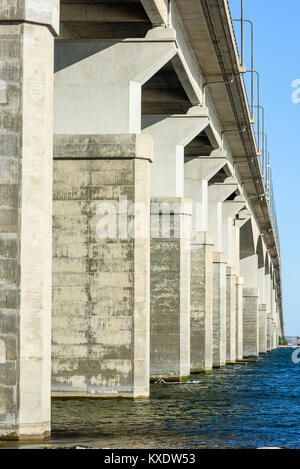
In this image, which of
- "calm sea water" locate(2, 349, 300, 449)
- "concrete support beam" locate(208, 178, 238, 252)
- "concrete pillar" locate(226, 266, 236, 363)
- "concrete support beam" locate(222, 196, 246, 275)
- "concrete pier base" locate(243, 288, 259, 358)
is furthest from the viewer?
"concrete pier base" locate(243, 288, 259, 358)

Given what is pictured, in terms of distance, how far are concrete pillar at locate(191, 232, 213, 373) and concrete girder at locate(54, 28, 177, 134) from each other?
64.3ft

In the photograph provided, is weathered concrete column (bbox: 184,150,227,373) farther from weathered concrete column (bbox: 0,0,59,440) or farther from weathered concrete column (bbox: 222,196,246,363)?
weathered concrete column (bbox: 0,0,59,440)

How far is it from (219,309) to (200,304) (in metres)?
8.15

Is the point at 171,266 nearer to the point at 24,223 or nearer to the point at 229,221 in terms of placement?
the point at 24,223

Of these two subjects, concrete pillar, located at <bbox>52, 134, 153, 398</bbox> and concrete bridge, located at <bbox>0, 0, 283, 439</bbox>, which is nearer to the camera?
concrete bridge, located at <bbox>0, 0, 283, 439</bbox>

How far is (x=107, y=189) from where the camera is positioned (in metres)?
27.4

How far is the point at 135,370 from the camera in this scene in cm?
2706

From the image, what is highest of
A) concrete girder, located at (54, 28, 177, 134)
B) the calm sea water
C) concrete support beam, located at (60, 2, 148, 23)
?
concrete support beam, located at (60, 2, 148, 23)

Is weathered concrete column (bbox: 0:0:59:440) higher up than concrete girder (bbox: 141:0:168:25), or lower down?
lower down

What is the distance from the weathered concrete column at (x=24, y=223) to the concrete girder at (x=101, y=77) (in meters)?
11.0

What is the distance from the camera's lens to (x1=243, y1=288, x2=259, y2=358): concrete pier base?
282ft

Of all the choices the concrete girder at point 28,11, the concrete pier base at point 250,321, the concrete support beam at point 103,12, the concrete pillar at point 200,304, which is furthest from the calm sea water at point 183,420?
the concrete pier base at point 250,321

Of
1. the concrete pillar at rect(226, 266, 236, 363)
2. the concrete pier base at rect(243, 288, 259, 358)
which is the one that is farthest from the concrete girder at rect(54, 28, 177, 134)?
the concrete pier base at rect(243, 288, 259, 358)
